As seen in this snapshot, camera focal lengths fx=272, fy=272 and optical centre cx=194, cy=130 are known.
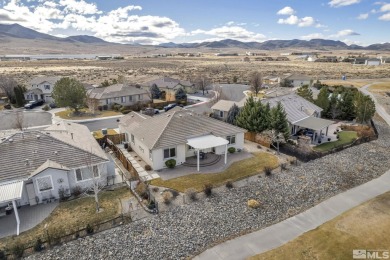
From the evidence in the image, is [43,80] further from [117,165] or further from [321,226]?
[321,226]

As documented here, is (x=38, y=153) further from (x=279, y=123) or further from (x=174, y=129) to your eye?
(x=279, y=123)

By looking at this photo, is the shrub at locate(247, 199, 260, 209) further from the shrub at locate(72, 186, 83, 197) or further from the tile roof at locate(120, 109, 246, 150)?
the shrub at locate(72, 186, 83, 197)

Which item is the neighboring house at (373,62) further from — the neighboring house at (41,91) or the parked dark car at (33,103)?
the parked dark car at (33,103)

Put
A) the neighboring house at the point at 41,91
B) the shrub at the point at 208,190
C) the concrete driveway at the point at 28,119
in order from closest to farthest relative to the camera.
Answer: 1. the shrub at the point at 208,190
2. the concrete driveway at the point at 28,119
3. the neighboring house at the point at 41,91

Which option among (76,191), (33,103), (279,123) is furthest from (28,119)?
(279,123)

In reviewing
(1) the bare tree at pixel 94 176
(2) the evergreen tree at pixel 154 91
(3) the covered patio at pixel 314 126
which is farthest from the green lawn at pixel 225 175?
(2) the evergreen tree at pixel 154 91

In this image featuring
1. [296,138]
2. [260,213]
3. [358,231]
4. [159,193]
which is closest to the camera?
[358,231]

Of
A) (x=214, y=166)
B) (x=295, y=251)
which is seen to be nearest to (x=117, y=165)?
(x=214, y=166)

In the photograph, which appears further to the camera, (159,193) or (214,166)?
(214,166)
